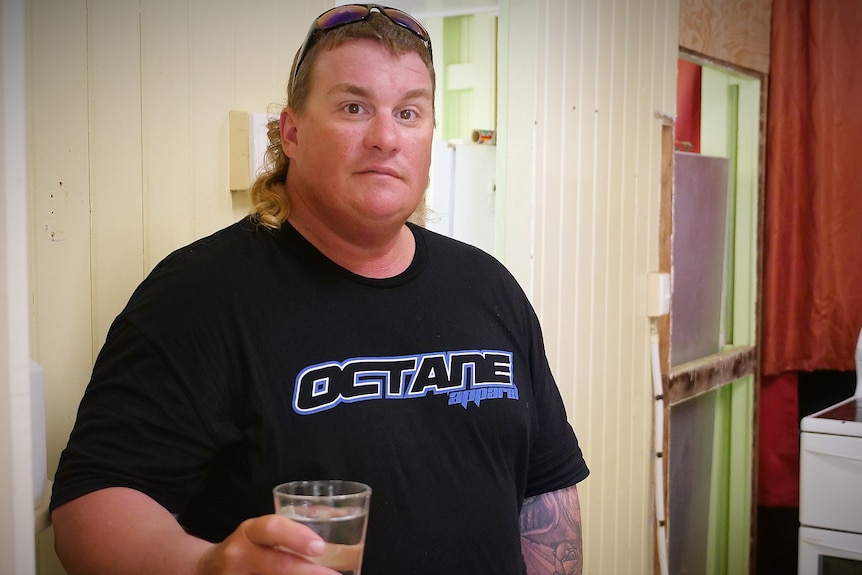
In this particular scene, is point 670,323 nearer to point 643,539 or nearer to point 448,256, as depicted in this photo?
point 643,539

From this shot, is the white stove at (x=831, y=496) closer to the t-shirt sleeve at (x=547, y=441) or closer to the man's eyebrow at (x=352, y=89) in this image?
the t-shirt sleeve at (x=547, y=441)

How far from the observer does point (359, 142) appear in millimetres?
1229

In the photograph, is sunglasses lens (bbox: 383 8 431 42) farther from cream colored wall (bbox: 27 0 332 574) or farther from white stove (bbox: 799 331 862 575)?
white stove (bbox: 799 331 862 575)

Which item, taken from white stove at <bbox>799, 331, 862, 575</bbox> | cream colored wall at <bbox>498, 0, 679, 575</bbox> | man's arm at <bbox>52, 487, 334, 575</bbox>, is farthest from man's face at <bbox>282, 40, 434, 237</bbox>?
white stove at <bbox>799, 331, 862, 575</bbox>

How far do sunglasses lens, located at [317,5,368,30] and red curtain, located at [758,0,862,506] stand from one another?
268 cm

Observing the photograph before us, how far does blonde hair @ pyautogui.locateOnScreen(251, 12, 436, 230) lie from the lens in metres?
1.26

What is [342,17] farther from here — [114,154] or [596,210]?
[596,210]

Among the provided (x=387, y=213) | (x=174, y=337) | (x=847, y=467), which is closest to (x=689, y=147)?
(x=847, y=467)

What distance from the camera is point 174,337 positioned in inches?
42.9

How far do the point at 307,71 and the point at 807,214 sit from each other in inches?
110

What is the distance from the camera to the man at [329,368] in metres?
1.04

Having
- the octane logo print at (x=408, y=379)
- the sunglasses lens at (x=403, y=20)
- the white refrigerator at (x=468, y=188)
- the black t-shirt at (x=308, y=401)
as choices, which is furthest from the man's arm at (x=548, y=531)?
the white refrigerator at (x=468, y=188)

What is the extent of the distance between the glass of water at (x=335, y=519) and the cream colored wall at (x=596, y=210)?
1.32m

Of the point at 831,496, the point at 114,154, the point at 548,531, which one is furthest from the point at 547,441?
the point at 831,496
